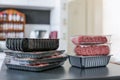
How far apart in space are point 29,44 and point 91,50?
220 millimetres

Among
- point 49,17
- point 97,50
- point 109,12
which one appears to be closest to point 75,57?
point 97,50

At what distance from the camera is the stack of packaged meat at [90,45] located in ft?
2.32

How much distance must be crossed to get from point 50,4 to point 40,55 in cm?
263

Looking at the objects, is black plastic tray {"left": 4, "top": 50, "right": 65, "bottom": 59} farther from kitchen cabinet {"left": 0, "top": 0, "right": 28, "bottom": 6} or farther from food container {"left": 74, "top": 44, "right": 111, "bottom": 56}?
kitchen cabinet {"left": 0, "top": 0, "right": 28, "bottom": 6}

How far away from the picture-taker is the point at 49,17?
11.3ft

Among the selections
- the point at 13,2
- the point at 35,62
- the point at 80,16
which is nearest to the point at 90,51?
the point at 35,62

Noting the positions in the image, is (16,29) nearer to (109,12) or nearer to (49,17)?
(49,17)

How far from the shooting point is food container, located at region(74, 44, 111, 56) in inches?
28.0

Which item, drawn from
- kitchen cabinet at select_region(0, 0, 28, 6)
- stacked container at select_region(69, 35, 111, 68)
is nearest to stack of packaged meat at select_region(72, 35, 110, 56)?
stacked container at select_region(69, 35, 111, 68)

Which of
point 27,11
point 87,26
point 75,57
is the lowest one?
point 75,57

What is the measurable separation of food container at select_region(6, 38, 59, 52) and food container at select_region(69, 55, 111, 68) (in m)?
0.10

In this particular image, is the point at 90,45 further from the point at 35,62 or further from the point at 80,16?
the point at 80,16

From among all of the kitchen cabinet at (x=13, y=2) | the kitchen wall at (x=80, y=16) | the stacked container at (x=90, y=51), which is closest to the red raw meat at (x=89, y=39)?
the stacked container at (x=90, y=51)

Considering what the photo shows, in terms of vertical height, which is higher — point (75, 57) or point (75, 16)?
point (75, 16)
